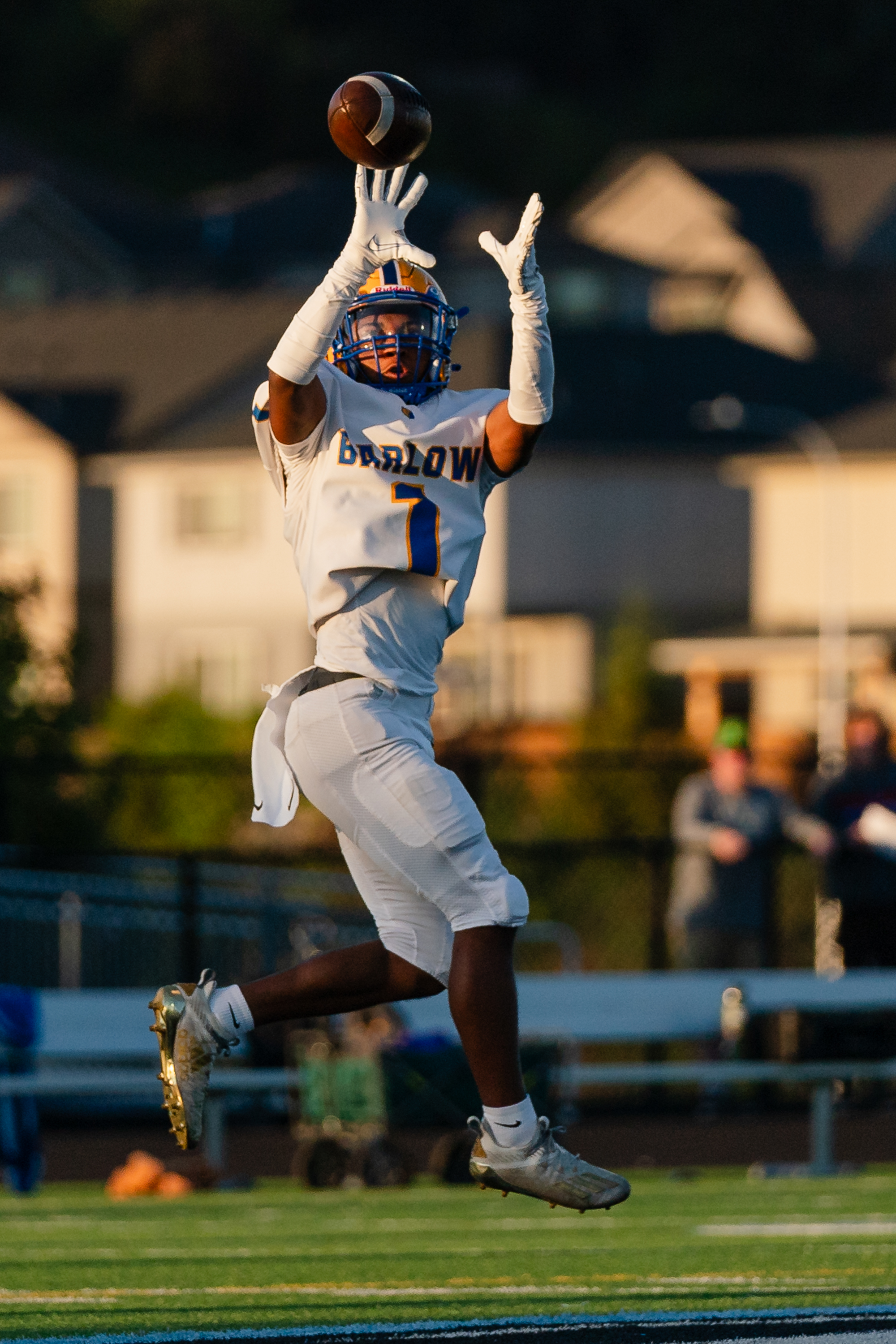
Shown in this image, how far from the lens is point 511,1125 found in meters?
5.10

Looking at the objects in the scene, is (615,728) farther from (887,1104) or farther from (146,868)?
(887,1104)

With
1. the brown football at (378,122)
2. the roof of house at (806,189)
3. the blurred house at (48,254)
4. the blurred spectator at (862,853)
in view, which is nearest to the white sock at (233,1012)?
the brown football at (378,122)

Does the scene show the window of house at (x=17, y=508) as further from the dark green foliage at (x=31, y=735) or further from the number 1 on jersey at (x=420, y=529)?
the number 1 on jersey at (x=420, y=529)

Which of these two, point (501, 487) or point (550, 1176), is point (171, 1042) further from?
point (501, 487)

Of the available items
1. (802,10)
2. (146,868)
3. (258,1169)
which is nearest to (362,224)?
(258,1169)

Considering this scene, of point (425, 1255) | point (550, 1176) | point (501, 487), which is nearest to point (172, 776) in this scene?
point (425, 1255)

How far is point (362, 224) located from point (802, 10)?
101999 millimetres

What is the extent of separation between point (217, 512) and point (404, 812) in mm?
45579

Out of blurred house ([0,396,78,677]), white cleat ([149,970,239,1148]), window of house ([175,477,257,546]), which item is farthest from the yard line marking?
blurred house ([0,396,78,677])

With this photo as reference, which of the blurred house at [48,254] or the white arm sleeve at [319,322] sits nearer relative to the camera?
the white arm sleeve at [319,322]

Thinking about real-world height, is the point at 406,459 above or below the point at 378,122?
below

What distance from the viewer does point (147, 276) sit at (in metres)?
71.8

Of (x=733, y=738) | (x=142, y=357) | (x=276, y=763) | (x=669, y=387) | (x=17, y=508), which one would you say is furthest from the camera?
(x=142, y=357)

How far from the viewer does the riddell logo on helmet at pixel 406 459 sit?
529 cm
